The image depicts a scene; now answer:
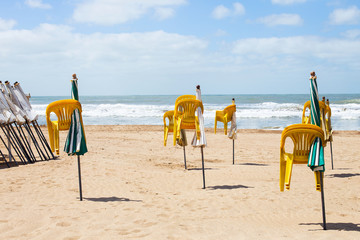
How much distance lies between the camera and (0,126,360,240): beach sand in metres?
5.74

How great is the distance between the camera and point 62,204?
727cm

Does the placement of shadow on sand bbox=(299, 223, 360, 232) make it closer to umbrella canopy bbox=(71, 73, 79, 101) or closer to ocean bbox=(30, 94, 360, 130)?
umbrella canopy bbox=(71, 73, 79, 101)

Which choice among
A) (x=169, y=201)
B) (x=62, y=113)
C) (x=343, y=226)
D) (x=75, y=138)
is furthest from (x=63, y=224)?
(x=343, y=226)

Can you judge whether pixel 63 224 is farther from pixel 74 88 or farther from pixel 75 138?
pixel 74 88

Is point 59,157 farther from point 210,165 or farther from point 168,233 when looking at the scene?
point 168,233

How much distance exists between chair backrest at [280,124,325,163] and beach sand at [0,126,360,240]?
122cm

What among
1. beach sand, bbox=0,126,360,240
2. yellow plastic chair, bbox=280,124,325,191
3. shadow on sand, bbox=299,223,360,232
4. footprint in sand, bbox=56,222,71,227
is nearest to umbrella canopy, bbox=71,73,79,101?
beach sand, bbox=0,126,360,240

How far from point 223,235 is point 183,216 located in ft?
3.95

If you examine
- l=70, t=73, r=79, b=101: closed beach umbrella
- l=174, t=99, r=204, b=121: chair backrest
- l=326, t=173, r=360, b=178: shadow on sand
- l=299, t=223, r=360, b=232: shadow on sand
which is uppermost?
l=70, t=73, r=79, b=101: closed beach umbrella

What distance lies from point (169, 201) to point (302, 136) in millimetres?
3459

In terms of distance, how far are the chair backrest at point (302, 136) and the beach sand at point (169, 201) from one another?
1215mm

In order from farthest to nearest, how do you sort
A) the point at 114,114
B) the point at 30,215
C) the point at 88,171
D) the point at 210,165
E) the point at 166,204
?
the point at 114,114 → the point at 210,165 → the point at 88,171 → the point at 166,204 → the point at 30,215

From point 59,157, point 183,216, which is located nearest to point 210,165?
point 59,157

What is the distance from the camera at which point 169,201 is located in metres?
7.77
